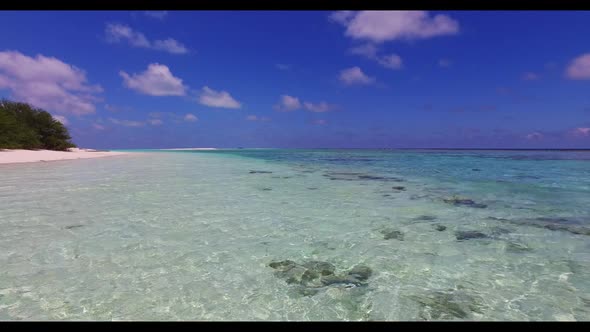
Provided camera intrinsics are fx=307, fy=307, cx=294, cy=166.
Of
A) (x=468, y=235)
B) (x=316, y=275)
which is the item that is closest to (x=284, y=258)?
(x=316, y=275)

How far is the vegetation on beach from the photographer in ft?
110

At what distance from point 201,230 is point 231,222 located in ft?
2.85

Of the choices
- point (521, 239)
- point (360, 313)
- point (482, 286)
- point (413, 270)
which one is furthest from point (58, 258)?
point (521, 239)

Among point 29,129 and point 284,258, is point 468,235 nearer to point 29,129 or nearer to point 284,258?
point 284,258

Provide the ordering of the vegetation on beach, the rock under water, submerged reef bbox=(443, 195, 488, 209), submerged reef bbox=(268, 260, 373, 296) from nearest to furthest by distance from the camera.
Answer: submerged reef bbox=(268, 260, 373, 296) → the rock under water → submerged reef bbox=(443, 195, 488, 209) → the vegetation on beach

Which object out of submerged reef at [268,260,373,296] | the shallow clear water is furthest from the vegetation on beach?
submerged reef at [268,260,373,296]

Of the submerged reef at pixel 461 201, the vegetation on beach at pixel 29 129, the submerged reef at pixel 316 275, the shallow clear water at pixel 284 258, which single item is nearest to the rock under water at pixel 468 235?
the shallow clear water at pixel 284 258

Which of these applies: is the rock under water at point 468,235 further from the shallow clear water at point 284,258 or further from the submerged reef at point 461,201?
the submerged reef at point 461,201

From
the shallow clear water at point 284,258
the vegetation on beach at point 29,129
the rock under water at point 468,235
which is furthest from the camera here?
the vegetation on beach at point 29,129

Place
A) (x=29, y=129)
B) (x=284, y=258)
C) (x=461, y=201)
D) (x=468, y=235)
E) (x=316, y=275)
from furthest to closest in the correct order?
(x=29, y=129), (x=461, y=201), (x=468, y=235), (x=284, y=258), (x=316, y=275)

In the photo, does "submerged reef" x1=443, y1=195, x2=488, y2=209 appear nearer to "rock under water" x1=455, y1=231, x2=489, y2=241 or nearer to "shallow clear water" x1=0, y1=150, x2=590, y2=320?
"shallow clear water" x1=0, y1=150, x2=590, y2=320

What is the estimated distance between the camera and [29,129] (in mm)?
39438

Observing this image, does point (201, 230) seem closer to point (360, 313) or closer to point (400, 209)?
point (360, 313)

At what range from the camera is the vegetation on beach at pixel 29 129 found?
3366 centimetres
